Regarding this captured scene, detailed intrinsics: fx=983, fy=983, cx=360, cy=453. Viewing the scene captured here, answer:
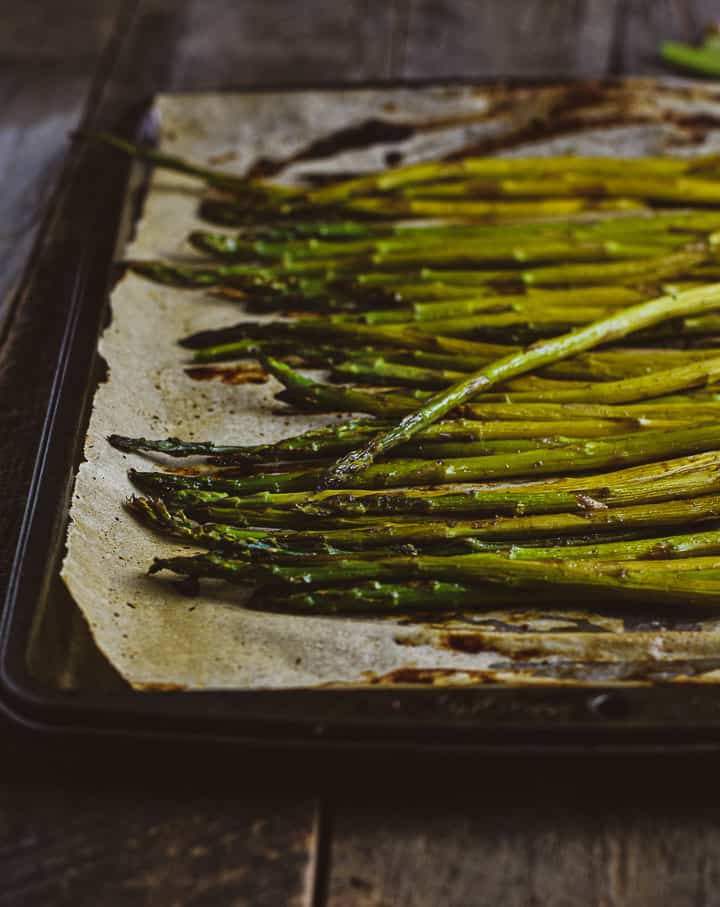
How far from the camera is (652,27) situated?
4.22m

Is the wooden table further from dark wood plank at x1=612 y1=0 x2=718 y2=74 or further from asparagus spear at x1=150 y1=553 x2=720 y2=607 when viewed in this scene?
dark wood plank at x1=612 y1=0 x2=718 y2=74

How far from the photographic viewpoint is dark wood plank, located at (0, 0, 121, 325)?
11.2 ft

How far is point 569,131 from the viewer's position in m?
3.44

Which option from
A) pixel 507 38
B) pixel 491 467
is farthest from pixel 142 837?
pixel 507 38

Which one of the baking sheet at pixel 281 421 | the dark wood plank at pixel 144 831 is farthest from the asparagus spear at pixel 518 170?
the dark wood plank at pixel 144 831

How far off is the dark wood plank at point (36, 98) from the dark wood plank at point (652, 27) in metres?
2.23

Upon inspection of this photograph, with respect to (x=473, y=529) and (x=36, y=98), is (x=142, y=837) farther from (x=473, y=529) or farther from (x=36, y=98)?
(x=36, y=98)

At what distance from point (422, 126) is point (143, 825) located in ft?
8.63

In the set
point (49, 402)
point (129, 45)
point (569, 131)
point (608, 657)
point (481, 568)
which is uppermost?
point (129, 45)

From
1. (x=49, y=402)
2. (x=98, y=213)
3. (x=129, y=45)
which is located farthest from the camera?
(x=129, y=45)

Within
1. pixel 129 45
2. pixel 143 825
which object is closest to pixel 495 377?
pixel 143 825

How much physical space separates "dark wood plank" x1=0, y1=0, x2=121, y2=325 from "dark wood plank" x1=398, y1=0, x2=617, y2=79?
1369 millimetres

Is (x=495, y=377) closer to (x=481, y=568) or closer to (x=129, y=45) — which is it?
(x=481, y=568)

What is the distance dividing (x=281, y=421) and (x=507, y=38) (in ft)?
8.42
